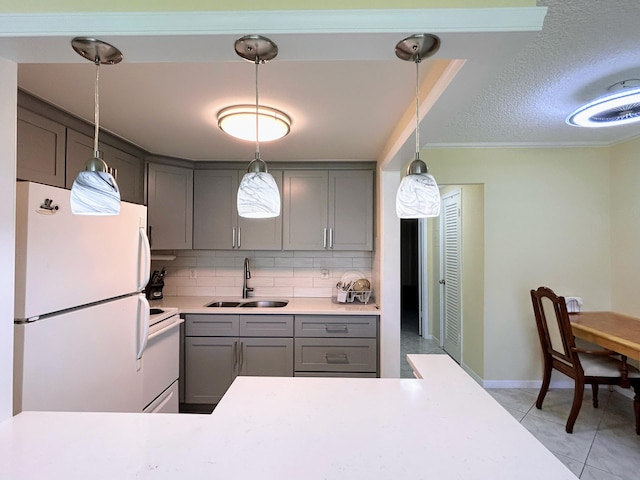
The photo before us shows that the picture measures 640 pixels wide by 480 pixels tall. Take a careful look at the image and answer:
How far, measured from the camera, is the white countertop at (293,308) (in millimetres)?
2527

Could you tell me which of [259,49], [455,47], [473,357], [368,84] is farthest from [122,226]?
[473,357]

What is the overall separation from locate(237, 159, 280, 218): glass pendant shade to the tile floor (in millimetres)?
2507

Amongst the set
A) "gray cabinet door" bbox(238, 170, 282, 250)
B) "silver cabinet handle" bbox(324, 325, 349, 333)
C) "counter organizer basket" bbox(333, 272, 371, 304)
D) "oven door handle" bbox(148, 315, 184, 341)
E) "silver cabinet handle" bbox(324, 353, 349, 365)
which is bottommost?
"silver cabinet handle" bbox(324, 353, 349, 365)

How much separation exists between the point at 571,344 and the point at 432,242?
7.39 feet

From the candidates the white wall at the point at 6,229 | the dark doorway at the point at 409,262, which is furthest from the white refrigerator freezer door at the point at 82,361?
the dark doorway at the point at 409,262

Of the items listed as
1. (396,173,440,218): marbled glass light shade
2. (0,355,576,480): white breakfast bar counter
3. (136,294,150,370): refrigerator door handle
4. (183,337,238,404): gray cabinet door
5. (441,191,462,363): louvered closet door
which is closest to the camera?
(0,355,576,480): white breakfast bar counter

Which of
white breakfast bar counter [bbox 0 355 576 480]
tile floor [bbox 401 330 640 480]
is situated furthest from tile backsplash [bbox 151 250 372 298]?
white breakfast bar counter [bbox 0 355 576 480]

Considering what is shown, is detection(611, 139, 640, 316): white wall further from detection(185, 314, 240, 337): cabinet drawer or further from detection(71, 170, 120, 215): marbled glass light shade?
detection(71, 170, 120, 215): marbled glass light shade

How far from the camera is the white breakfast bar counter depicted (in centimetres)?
69

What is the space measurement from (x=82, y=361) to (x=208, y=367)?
4.35ft

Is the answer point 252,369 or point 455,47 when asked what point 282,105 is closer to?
point 455,47

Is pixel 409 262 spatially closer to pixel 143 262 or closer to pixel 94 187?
pixel 143 262

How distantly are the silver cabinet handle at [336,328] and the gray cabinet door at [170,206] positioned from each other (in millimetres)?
1524

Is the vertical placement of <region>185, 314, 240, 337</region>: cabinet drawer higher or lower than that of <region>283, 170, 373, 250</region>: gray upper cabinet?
lower
